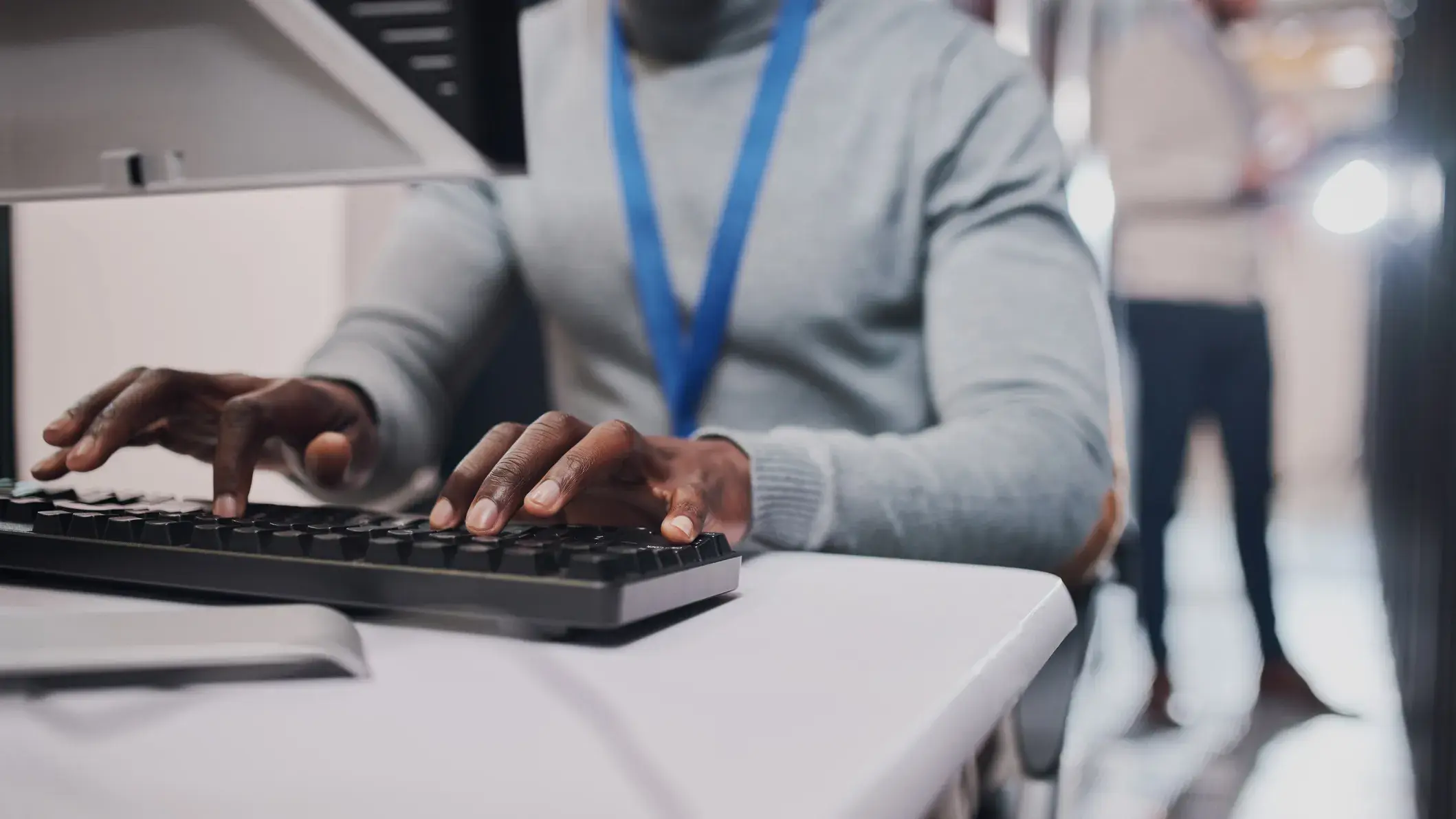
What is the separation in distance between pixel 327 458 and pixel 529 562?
44 centimetres

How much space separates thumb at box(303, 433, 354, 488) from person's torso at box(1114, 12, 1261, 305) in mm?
1754

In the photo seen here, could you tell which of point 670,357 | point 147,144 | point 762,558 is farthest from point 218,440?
point 670,357

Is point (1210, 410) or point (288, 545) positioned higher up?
point (288, 545)

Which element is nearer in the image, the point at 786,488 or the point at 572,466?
the point at 572,466

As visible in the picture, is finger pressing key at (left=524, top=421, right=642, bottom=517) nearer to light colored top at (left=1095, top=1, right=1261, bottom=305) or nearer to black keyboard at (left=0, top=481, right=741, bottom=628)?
black keyboard at (left=0, top=481, right=741, bottom=628)

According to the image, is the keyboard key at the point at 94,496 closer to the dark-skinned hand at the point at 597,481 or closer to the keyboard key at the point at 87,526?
the keyboard key at the point at 87,526

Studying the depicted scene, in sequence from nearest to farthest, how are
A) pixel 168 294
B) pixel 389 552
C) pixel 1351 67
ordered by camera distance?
A: pixel 389 552 < pixel 168 294 < pixel 1351 67

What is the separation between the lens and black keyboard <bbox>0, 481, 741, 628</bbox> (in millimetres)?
315

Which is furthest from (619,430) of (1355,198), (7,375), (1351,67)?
(1351,67)

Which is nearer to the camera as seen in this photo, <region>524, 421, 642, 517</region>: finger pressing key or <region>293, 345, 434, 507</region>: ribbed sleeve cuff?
<region>524, 421, 642, 517</region>: finger pressing key

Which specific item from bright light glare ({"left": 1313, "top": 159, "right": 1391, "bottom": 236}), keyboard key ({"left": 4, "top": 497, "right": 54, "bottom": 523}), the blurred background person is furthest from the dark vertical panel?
bright light glare ({"left": 1313, "top": 159, "right": 1391, "bottom": 236})

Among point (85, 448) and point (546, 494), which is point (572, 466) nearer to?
point (546, 494)

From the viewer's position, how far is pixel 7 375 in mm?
1006

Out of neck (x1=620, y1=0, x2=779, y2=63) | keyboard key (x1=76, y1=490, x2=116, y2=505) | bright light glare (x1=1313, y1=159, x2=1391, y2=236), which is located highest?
neck (x1=620, y1=0, x2=779, y2=63)
